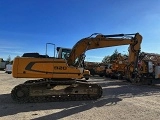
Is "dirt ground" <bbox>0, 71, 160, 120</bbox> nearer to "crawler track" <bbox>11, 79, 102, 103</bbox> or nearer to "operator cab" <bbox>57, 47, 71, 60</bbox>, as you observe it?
"crawler track" <bbox>11, 79, 102, 103</bbox>

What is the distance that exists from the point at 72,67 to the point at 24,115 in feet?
14.3

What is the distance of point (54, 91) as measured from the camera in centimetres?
1280

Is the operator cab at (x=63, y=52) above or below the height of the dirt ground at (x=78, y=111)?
above

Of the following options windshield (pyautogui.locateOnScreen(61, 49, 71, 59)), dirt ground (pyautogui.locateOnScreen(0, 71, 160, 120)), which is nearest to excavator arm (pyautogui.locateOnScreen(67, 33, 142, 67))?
windshield (pyautogui.locateOnScreen(61, 49, 71, 59))

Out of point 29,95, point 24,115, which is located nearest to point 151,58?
point 29,95

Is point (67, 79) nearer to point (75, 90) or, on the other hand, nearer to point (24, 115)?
point (75, 90)

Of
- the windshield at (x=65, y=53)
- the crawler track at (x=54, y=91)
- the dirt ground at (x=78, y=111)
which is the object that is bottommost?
the dirt ground at (x=78, y=111)

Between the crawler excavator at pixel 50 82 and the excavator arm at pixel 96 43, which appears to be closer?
the crawler excavator at pixel 50 82

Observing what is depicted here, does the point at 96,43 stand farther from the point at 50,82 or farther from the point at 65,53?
the point at 50,82

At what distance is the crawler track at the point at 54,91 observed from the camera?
1238cm

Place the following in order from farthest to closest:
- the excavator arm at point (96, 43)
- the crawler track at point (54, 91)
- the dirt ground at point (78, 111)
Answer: the excavator arm at point (96, 43) < the crawler track at point (54, 91) < the dirt ground at point (78, 111)

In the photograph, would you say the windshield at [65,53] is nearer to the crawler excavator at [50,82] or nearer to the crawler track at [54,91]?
the crawler excavator at [50,82]

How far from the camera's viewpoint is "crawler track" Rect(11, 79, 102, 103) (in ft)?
40.6

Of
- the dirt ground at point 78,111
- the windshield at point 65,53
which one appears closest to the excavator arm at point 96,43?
the windshield at point 65,53
